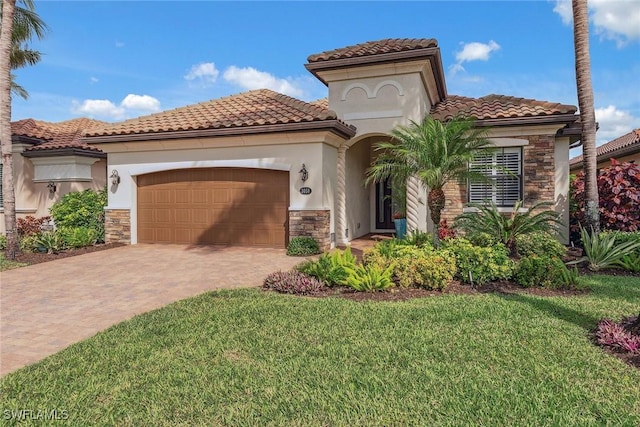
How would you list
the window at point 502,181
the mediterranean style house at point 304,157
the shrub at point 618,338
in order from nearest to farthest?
the shrub at point 618,338
the mediterranean style house at point 304,157
the window at point 502,181

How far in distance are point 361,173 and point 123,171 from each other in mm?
8765

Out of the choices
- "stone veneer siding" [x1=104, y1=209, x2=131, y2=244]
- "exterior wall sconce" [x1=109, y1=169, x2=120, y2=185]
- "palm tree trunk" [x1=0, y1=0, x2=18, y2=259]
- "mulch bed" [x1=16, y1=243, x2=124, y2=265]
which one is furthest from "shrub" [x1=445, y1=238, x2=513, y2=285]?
"palm tree trunk" [x1=0, y1=0, x2=18, y2=259]

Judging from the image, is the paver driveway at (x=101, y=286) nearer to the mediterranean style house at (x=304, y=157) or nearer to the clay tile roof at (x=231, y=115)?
the mediterranean style house at (x=304, y=157)

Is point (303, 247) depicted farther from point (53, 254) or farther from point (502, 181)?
point (53, 254)

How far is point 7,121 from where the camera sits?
11.3 metres

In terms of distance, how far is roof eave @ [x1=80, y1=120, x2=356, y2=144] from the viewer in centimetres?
1118

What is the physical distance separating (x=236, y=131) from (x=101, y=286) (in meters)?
5.97

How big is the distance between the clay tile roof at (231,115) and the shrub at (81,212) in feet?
7.74

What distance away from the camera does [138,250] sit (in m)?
12.3

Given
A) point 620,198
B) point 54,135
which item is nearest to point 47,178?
point 54,135

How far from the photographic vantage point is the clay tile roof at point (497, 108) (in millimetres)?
11938

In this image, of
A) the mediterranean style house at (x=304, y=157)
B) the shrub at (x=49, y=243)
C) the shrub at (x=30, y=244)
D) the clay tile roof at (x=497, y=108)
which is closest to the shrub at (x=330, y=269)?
the mediterranean style house at (x=304, y=157)

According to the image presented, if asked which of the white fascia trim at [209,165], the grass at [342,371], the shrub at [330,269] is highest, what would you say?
the white fascia trim at [209,165]

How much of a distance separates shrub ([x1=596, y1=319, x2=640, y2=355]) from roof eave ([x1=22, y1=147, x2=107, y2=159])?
17001 mm
